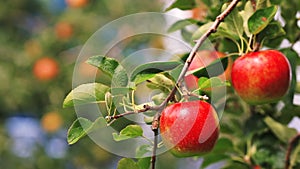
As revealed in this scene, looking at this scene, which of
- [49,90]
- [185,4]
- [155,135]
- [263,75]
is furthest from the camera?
[49,90]

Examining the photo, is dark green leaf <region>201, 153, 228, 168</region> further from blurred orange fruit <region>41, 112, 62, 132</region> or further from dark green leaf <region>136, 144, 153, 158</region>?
blurred orange fruit <region>41, 112, 62, 132</region>

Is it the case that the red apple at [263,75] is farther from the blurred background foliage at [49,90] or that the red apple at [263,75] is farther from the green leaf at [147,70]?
the blurred background foliage at [49,90]

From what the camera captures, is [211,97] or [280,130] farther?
[280,130]

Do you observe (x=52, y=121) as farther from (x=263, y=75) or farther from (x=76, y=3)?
(x=263, y=75)

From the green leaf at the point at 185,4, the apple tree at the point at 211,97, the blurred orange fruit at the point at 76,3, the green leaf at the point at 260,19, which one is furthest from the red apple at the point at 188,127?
the blurred orange fruit at the point at 76,3

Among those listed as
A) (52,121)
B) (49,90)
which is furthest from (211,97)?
(49,90)

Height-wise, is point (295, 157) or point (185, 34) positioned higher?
point (185, 34)
